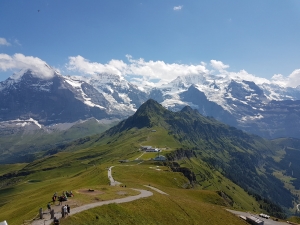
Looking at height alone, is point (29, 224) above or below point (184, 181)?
above

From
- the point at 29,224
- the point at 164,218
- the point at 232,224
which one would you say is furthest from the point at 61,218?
the point at 232,224

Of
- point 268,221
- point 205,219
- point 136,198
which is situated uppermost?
point 136,198

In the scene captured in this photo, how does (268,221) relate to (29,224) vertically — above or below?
below

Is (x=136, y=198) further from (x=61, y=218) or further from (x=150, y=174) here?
(x=150, y=174)

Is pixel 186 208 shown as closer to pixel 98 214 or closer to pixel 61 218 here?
pixel 98 214

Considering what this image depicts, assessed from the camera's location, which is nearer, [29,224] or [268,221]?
[29,224]

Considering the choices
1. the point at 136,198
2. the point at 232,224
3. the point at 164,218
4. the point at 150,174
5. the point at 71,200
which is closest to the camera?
the point at 71,200

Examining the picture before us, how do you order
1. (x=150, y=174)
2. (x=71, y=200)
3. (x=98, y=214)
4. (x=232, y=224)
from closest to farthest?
1. (x=98, y=214)
2. (x=71, y=200)
3. (x=232, y=224)
4. (x=150, y=174)

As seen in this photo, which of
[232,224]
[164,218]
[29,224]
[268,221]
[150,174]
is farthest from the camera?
[150,174]

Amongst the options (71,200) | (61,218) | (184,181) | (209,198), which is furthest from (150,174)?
(61,218)
